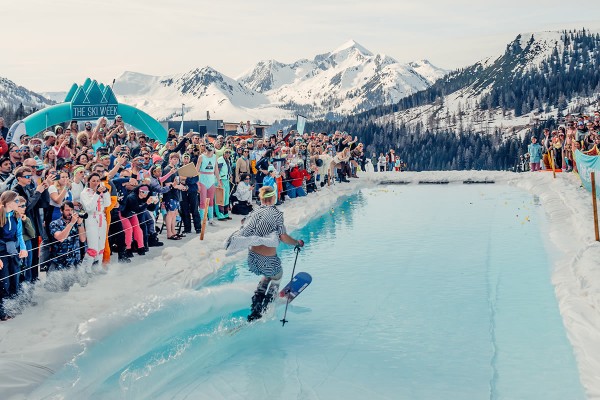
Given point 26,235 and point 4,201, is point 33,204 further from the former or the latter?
point 4,201

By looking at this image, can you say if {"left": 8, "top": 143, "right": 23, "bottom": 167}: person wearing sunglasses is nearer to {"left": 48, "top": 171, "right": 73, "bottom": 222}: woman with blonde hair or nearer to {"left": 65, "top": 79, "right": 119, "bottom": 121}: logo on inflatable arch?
{"left": 48, "top": 171, "right": 73, "bottom": 222}: woman with blonde hair

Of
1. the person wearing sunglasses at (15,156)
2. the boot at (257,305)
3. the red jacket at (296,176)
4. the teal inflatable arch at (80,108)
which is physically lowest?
the boot at (257,305)

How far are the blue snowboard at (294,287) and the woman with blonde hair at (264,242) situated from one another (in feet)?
1.07

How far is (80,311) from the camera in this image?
9.70 metres

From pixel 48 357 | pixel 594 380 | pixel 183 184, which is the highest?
pixel 183 184

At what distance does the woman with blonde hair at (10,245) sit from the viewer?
30.2 ft

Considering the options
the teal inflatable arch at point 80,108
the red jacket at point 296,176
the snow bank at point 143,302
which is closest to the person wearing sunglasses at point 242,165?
the snow bank at point 143,302

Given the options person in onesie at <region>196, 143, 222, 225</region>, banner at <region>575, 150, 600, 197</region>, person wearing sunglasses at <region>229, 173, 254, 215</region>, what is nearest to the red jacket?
person wearing sunglasses at <region>229, 173, 254, 215</region>

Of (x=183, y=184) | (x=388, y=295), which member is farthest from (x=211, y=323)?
(x=183, y=184)

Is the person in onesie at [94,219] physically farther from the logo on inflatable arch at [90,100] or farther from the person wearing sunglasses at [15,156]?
the logo on inflatable arch at [90,100]

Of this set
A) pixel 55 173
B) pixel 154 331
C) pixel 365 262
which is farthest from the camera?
pixel 365 262

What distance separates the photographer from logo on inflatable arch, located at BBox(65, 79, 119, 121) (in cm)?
2436

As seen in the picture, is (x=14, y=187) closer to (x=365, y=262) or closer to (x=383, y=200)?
(x=365, y=262)

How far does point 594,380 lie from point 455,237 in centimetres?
1082
